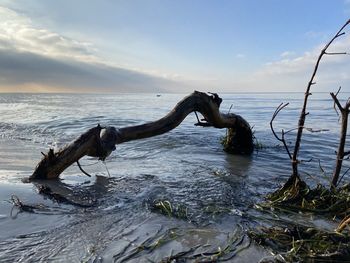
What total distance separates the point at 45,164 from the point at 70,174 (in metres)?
0.75

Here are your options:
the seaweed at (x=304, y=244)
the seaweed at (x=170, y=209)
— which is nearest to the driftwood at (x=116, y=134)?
the seaweed at (x=170, y=209)

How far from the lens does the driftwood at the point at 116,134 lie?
6.20 meters

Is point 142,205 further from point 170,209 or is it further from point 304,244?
point 304,244

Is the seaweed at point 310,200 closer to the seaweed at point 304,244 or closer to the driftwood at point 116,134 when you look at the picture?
the seaweed at point 304,244

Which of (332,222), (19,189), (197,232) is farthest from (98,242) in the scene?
(332,222)

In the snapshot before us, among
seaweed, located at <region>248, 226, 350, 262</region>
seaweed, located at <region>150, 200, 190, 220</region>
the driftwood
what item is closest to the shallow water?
seaweed, located at <region>150, 200, 190, 220</region>

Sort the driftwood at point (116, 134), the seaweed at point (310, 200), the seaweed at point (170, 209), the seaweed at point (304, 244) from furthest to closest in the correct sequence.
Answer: the driftwood at point (116, 134), the seaweed at point (310, 200), the seaweed at point (170, 209), the seaweed at point (304, 244)

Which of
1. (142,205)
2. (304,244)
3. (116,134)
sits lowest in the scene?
(142,205)

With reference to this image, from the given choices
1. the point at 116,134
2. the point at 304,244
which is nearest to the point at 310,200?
the point at 304,244

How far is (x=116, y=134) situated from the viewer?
21.1ft

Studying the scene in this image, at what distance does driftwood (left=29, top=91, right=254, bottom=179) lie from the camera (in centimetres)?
620

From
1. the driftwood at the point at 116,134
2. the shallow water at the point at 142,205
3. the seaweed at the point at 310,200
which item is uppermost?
the driftwood at the point at 116,134

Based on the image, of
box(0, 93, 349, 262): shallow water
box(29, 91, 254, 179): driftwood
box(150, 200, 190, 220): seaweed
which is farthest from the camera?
box(29, 91, 254, 179): driftwood

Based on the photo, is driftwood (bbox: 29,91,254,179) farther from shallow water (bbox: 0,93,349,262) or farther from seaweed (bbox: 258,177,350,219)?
seaweed (bbox: 258,177,350,219)
